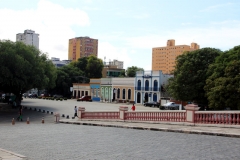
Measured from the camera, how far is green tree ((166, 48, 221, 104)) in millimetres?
39094

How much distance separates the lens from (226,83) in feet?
102

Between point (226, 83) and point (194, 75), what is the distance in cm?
869

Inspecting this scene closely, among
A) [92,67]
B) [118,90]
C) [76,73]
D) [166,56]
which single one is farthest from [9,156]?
[166,56]

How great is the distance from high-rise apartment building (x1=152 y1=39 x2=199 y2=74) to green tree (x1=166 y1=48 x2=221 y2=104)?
10063 centimetres

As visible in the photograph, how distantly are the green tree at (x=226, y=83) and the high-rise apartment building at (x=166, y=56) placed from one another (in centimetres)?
10730

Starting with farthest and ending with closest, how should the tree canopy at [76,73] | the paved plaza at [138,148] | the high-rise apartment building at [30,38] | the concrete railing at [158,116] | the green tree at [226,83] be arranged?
1. the high-rise apartment building at [30,38]
2. the tree canopy at [76,73]
3. the green tree at [226,83]
4. the concrete railing at [158,116]
5. the paved plaza at [138,148]

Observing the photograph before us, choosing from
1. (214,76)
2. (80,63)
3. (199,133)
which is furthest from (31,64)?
(80,63)

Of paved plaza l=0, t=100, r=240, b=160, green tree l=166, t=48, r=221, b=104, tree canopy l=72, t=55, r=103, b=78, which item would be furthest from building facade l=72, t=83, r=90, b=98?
paved plaza l=0, t=100, r=240, b=160

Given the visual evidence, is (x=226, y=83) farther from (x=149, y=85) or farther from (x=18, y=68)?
(x=149, y=85)

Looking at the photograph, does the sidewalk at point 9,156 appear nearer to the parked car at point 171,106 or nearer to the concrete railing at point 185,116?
the concrete railing at point 185,116

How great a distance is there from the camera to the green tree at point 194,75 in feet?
128

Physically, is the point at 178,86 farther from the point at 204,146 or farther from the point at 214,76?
the point at 204,146

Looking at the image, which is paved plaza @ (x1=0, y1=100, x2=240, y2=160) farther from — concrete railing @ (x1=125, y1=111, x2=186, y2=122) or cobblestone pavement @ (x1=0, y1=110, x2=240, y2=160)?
concrete railing @ (x1=125, y1=111, x2=186, y2=122)

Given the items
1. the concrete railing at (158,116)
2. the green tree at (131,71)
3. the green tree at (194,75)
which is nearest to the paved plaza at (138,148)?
the concrete railing at (158,116)
